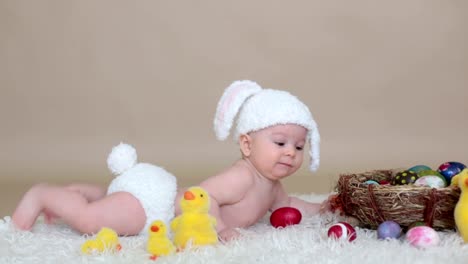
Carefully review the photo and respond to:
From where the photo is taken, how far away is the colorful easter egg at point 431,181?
3.55 metres

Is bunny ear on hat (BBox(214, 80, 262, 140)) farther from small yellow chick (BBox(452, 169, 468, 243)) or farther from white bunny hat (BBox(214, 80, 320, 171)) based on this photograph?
small yellow chick (BBox(452, 169, 468, 243))

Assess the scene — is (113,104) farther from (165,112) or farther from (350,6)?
(350,6)

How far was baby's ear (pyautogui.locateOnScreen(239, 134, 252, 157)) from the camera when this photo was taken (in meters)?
3.66

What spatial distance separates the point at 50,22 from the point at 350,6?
232cm

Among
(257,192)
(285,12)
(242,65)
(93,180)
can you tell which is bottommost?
(93,180)

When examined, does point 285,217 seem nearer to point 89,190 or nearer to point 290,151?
point 290,151

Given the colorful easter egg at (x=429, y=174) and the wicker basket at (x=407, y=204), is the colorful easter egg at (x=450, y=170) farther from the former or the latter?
the wicker basket at (x=407, y=204)

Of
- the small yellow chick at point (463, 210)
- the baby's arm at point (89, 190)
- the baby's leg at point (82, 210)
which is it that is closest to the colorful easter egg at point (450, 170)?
the small yellow chick at point (463, 210)

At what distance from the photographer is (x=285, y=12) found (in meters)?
6.16

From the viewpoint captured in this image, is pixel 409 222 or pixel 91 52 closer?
pixel 409 222

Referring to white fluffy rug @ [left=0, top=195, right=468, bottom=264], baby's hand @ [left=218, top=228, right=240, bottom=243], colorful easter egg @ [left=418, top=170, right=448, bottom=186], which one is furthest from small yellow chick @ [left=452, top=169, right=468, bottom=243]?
baby's hand @ [left=218, top=228, right=240, bottom=243]

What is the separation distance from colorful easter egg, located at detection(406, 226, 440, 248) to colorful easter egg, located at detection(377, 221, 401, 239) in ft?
0.47

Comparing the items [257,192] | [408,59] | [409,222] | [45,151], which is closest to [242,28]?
[408,59]

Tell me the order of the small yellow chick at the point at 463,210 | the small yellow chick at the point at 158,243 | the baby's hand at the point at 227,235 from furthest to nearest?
the baby's hand at the point at 227,235
the small yellow chick at the point at 463,210
the small yellow chick at the point at 158,243
